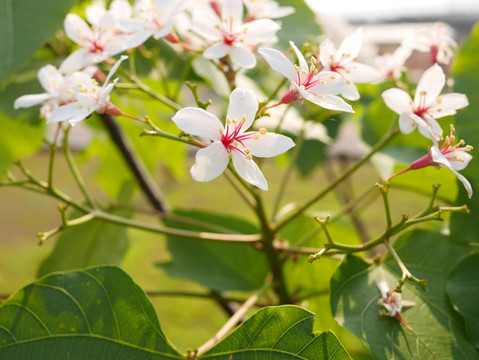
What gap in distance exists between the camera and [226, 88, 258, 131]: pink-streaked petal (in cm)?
35

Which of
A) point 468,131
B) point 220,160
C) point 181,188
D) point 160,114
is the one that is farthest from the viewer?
point 181,188

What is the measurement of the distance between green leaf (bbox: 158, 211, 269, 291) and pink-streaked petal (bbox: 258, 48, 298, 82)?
0.31 metres

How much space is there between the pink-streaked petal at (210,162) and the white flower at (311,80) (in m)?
0.07

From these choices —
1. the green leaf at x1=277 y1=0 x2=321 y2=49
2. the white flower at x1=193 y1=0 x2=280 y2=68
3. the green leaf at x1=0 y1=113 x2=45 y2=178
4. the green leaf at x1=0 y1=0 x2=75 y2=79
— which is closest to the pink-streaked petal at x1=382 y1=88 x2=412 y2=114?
the white flower at x1=193 y1=0 x2=280 y2=68

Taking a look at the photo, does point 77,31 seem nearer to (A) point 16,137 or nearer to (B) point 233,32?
(B) point 233,32

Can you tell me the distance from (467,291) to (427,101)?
153 mm

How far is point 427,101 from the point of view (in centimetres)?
42

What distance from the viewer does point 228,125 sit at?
36 cm

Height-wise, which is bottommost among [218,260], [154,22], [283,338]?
[218,260]

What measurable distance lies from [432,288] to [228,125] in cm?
23

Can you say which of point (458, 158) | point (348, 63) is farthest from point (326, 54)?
point (458, 158)

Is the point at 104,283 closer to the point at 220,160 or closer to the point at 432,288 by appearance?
the point at 220,160

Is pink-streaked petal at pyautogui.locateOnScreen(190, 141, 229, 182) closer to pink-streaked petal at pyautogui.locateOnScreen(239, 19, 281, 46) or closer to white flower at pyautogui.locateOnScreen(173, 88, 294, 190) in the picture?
white flower at pyautogui.locateOnScreen(173, 88, 294, 190)

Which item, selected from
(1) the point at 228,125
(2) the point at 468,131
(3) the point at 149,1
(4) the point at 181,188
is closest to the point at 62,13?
(3) the point at 149,1
